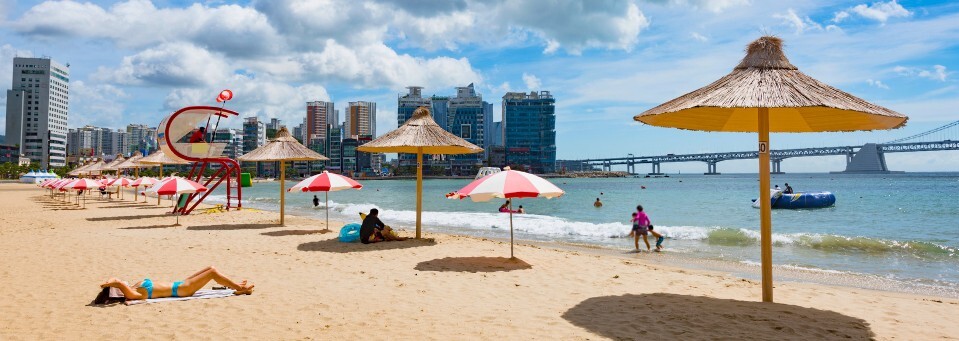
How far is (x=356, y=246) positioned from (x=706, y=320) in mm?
7302

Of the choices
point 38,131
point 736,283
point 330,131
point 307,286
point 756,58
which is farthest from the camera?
point 330,131

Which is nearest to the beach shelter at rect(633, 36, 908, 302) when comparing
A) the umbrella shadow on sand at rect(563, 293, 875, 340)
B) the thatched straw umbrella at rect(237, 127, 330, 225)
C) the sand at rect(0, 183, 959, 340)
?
the umbrella shadow on sand at rect(563, 293, 875, 340)

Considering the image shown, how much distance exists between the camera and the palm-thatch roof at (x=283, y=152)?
1439cm

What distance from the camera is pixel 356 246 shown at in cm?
1068

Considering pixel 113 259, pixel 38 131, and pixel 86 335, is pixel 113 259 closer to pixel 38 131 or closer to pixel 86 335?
pixel 86 335

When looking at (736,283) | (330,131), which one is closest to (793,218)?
(736,283)

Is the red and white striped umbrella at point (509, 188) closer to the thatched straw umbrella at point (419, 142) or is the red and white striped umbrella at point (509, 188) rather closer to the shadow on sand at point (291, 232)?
the thatched straw umbrella at point (419, 142)

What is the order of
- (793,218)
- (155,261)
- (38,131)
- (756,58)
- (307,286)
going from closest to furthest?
(756,58)
(307,286)
(155,261)
(793,218)
(38,131)

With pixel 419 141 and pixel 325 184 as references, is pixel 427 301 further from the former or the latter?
pixel 325 184

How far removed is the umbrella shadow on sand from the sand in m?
0.02

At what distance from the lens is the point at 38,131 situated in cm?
13312

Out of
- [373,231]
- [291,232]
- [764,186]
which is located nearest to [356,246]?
[373,231]

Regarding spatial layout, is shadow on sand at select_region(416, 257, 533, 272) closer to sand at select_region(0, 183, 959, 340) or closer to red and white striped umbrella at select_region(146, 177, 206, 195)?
sand at select_region(0, 183, 959, 340)

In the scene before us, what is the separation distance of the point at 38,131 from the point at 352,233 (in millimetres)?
163669
